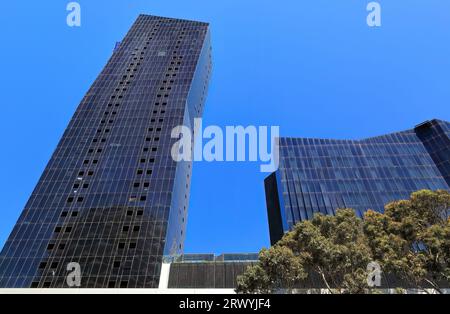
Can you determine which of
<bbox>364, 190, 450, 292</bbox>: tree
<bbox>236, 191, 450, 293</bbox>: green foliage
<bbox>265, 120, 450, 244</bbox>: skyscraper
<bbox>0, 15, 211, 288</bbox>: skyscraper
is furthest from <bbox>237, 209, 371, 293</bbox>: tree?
<bbox>265, 120, 450, 244</bbox>: skyscraper

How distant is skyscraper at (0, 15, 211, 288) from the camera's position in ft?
162

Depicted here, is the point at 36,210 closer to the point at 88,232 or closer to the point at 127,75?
the point at 88,232

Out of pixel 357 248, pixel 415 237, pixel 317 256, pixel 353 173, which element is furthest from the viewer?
pixel 353 173

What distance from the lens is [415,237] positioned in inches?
901

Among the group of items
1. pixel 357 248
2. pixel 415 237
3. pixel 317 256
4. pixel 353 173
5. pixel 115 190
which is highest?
pixel 353 173

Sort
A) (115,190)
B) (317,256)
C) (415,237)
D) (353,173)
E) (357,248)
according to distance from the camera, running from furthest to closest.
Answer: (353,173), (115,190), (317,256), (357,248), (415,237)

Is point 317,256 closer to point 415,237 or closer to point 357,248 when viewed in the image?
point 357,248

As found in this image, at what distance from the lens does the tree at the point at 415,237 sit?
20797 millimetres

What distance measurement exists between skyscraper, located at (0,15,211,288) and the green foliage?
27.6 meters

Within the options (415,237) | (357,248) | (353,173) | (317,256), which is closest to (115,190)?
(317,256)

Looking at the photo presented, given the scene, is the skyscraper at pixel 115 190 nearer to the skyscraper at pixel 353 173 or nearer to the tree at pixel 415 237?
the skyscraper at pixel 353 173

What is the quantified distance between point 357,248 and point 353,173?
43.7 metres

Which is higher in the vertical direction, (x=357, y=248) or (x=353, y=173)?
(x=353, y=173)
